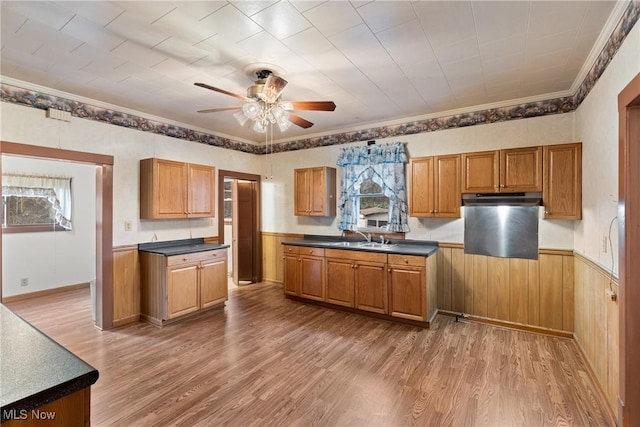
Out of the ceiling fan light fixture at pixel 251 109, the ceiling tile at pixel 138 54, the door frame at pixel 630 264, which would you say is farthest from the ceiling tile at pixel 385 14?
the ceiling tile at pixel 138 54

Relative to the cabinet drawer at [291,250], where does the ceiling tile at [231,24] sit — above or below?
above

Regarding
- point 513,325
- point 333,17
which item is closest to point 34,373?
point 333,17

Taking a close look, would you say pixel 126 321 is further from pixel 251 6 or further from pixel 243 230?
pixel 251 6

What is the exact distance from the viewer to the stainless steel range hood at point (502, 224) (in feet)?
11.7

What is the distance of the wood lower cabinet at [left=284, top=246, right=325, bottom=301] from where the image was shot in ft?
14.8

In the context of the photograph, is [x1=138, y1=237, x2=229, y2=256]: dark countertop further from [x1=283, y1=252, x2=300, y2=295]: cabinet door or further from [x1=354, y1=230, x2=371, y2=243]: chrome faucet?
[x1=354, y1=230, x2=371, y2=243]: chrome faucet

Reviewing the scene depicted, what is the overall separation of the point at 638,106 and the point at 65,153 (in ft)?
16.5

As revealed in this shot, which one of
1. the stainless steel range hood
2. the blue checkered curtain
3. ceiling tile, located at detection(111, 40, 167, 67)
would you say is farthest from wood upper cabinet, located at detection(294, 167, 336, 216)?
ceiling tile, located at detection(111, 40, 167, 67)

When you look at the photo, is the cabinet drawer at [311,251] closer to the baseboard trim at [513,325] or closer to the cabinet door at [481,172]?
the baseboard trim at [513,325]

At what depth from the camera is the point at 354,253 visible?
418 cm

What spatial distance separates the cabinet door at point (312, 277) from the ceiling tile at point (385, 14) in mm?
3078

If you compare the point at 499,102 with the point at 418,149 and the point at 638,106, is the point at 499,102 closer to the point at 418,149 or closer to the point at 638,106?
the point at 418,149

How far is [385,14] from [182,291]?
12.2ft

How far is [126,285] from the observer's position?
395 centimetres
